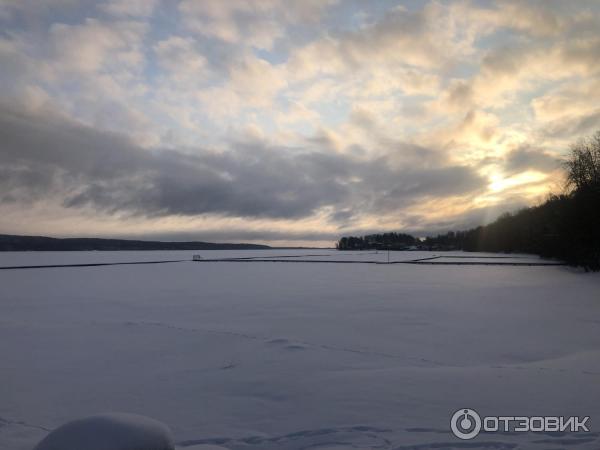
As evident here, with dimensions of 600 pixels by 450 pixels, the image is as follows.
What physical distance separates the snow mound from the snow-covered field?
3.30ft

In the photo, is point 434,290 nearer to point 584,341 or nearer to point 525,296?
point 525,296

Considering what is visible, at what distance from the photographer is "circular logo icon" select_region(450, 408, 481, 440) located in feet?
13.5

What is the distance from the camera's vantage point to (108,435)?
2912 millimetres

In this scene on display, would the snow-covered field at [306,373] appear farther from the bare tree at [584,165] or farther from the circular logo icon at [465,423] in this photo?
the bare tree at [584,165]

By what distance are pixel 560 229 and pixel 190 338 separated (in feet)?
121

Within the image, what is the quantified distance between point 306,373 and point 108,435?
348cm

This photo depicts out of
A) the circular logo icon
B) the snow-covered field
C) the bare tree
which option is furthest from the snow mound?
A: the bare tree

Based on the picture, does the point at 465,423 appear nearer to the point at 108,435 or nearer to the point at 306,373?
the point at 306,373

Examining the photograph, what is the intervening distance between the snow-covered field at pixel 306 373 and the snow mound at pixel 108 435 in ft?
3.30

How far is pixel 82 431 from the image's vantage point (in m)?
2.95

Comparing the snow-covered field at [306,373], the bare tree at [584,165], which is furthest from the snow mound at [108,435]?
the bare tree at [584,165]

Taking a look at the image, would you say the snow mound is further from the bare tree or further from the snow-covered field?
the bare tree

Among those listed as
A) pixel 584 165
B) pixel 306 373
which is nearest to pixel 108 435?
pixel 306 373

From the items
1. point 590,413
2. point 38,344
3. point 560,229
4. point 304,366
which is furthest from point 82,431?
point 560,229
